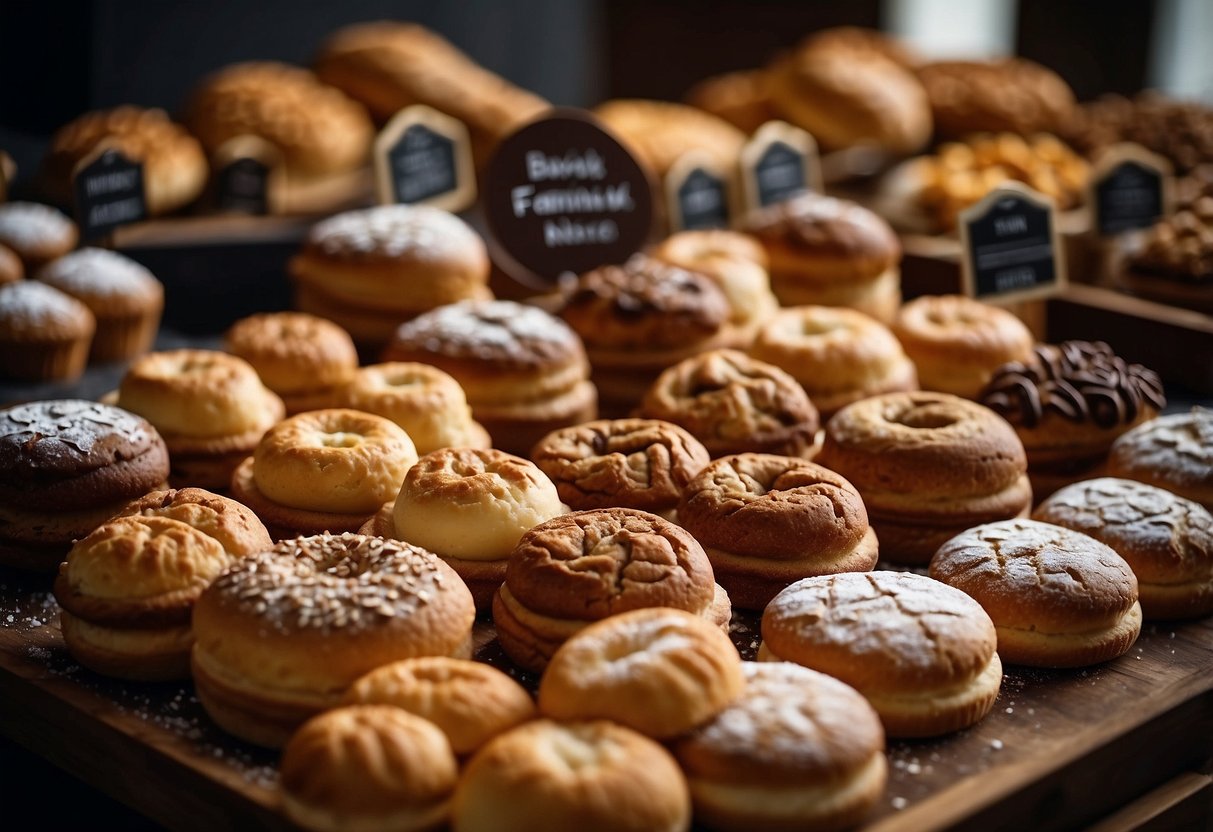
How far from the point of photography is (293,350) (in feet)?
11.6

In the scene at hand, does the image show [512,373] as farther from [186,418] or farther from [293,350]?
[186,418]

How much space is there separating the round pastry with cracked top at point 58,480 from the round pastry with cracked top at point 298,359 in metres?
0.63

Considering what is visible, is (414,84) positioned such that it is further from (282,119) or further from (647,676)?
(647,676)

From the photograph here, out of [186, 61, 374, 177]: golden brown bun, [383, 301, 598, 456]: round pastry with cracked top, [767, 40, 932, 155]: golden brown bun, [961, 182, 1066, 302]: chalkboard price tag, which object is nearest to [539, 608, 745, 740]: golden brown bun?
[383, 301, 598, 456]: round pastry with cracked top

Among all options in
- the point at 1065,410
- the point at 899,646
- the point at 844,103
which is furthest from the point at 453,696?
the point at 844,103

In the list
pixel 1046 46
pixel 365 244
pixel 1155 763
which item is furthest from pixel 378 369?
pixel 1046 46

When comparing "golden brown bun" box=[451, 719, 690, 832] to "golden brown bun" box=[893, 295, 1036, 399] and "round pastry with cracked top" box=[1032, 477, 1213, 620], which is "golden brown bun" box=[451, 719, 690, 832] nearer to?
"round pastry with cracked top" box=[1032, 477, 1213, 620]

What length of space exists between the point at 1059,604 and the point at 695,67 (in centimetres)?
680

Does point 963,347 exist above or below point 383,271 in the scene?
below

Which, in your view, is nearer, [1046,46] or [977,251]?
[977,251]

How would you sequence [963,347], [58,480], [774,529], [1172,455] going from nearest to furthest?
1. [774,529]
2. [58,480]
3. [1172,455]
4. [963,347]

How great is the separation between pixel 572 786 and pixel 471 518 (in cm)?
91

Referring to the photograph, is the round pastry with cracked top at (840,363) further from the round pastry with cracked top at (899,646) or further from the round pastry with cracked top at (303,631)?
the round pastry with cracked top at (303,631)

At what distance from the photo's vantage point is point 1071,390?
3467 millimetres
